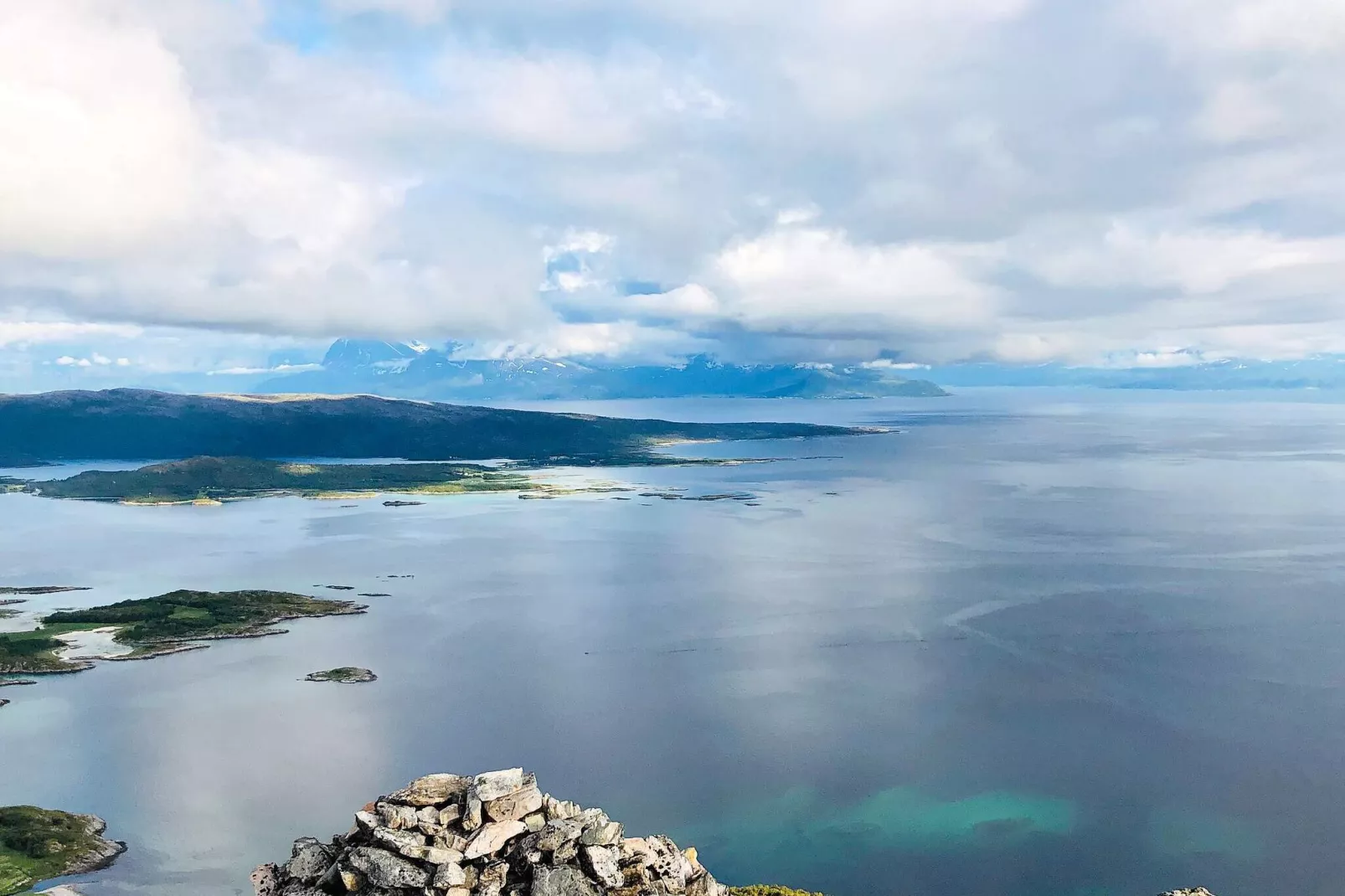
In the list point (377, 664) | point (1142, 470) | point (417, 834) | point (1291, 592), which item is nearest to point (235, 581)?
point (377, 664)

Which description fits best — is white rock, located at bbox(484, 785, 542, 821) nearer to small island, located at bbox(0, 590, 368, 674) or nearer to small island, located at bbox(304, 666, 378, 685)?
small island, located at bbox(304, 666, 378, 685)

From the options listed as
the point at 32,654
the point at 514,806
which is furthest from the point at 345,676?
the point at 514,806

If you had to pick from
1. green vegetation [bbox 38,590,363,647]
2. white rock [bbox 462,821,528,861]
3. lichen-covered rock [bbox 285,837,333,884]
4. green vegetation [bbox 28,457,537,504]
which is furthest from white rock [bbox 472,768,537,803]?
green vegetation [bbox 28,457,537,504]

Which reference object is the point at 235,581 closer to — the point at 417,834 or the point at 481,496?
the point at 481,496

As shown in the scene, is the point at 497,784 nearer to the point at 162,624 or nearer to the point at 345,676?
the point at 345,676

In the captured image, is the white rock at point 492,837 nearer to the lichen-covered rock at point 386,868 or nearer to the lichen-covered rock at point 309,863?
the lichen-covered rock at point 386,868

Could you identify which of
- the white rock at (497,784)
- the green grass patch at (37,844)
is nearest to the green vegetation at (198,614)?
the green grass patch at (37,844)
